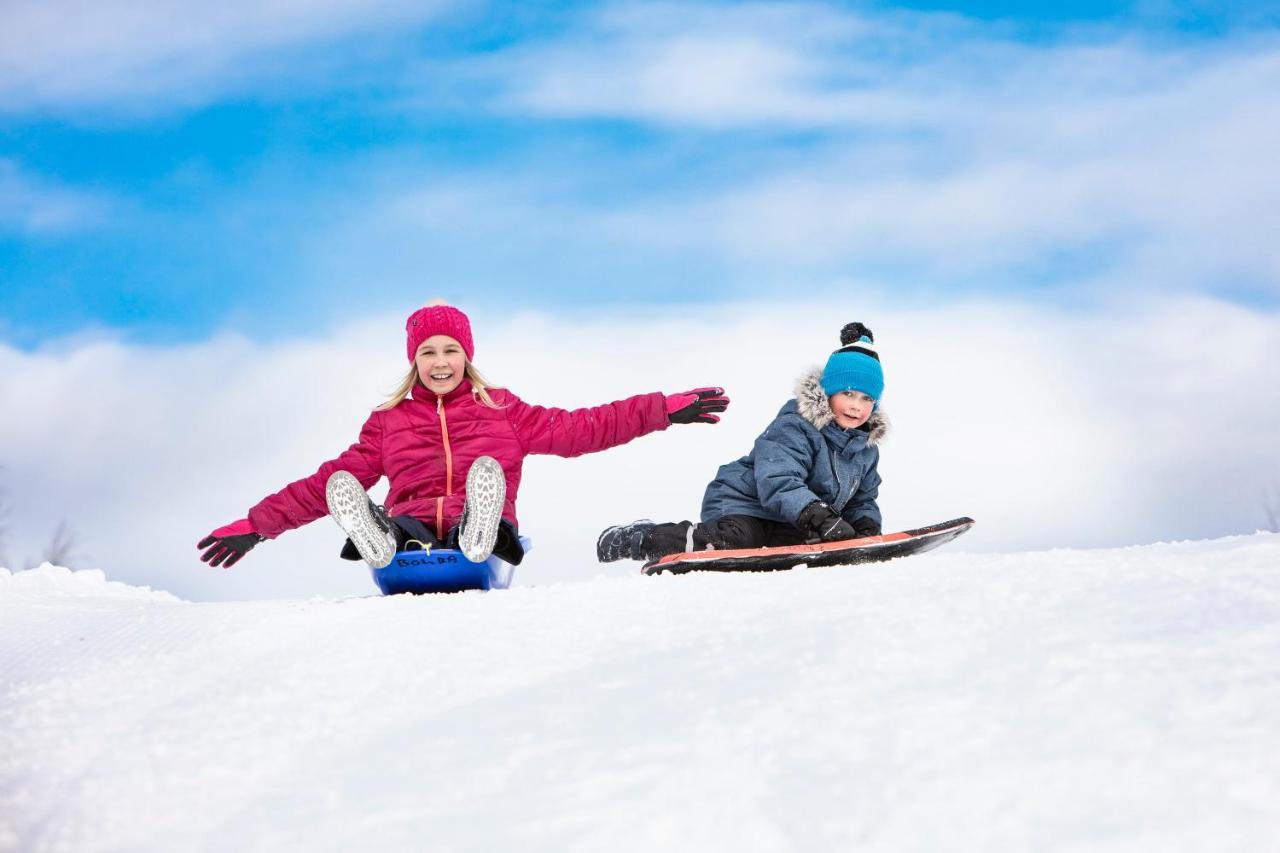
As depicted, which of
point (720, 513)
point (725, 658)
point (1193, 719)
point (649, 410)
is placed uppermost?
point (649, 410)

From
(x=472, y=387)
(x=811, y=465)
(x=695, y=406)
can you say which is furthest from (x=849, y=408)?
(x=472, y=387)

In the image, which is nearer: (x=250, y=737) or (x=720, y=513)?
(x=250, y=737)

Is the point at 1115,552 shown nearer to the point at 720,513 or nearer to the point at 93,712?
the point at 720,513

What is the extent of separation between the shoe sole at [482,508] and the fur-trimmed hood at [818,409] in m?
1.75

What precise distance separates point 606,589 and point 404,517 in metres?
1.47

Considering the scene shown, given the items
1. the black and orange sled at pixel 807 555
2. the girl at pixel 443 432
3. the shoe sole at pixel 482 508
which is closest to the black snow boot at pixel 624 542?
the girl at pixel 443 432

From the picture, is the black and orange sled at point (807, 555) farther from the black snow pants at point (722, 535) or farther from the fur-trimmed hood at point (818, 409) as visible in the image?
the fur-trimmed hood at point (818, 409)

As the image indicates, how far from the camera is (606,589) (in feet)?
12.8

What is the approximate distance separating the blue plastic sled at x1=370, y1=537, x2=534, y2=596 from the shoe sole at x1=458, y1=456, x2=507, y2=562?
119mm

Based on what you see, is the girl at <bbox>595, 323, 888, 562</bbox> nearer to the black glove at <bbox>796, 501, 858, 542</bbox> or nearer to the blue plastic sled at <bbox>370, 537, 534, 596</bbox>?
the black glove at <bbox>796, 501, 858, 542</bbox>

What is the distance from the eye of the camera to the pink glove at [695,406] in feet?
18.3

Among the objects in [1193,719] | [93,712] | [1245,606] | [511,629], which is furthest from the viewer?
[511,629]

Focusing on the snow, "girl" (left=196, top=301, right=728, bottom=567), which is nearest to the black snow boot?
"girl" (left=196, top=301, right=728, bottom=567)

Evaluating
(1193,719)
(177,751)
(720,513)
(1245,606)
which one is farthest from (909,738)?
(720,513)
